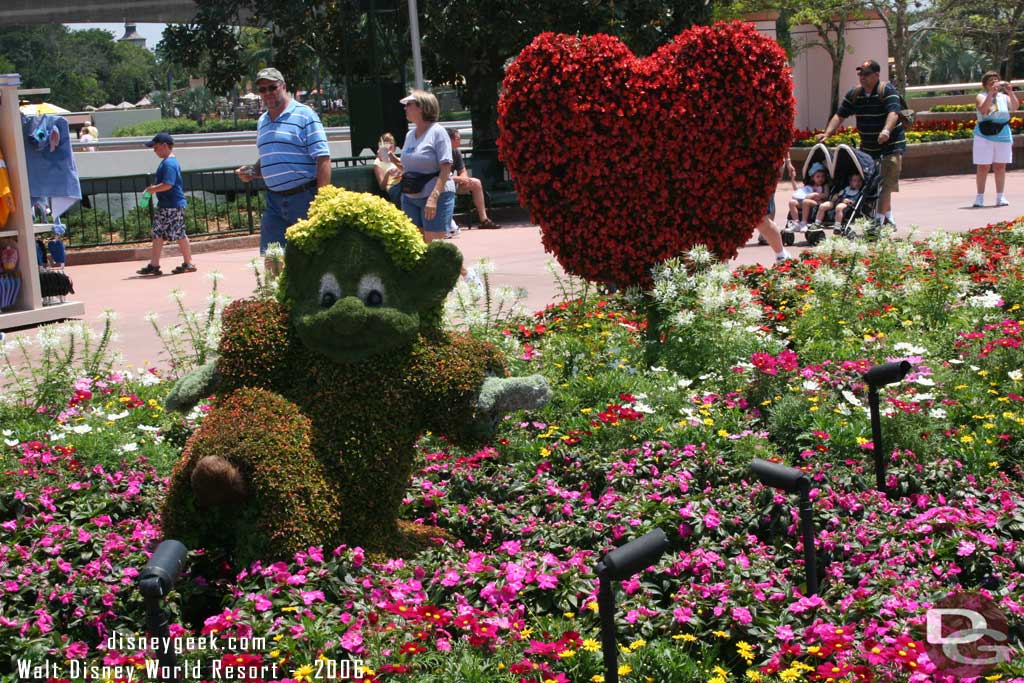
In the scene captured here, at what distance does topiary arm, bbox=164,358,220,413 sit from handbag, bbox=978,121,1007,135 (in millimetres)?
13307

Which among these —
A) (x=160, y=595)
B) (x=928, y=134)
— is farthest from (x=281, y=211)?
(x=928, y=134)

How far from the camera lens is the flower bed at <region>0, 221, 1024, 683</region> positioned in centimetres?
359

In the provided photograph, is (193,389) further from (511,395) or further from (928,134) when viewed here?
(928,134)

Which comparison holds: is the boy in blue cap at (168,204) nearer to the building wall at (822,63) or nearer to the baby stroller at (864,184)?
the baby stroller at (864,184)

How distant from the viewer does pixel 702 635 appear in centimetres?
372

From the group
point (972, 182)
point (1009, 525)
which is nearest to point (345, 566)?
point (1009, 525)

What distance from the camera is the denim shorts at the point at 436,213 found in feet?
30.1

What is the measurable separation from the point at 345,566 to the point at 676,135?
164 inches

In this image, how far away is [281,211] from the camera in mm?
7801

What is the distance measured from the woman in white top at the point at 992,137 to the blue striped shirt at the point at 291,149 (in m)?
10.1

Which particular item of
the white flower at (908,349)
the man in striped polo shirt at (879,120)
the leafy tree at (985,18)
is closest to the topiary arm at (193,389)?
the white flower at (908,349)

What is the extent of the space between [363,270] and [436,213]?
16.1ft

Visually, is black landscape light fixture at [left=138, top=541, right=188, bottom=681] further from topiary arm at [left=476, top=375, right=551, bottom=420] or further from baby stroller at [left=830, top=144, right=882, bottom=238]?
baby stroller at [left=830, top=144, right=882, bottom=238]

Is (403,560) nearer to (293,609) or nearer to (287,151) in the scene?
(293,609)
